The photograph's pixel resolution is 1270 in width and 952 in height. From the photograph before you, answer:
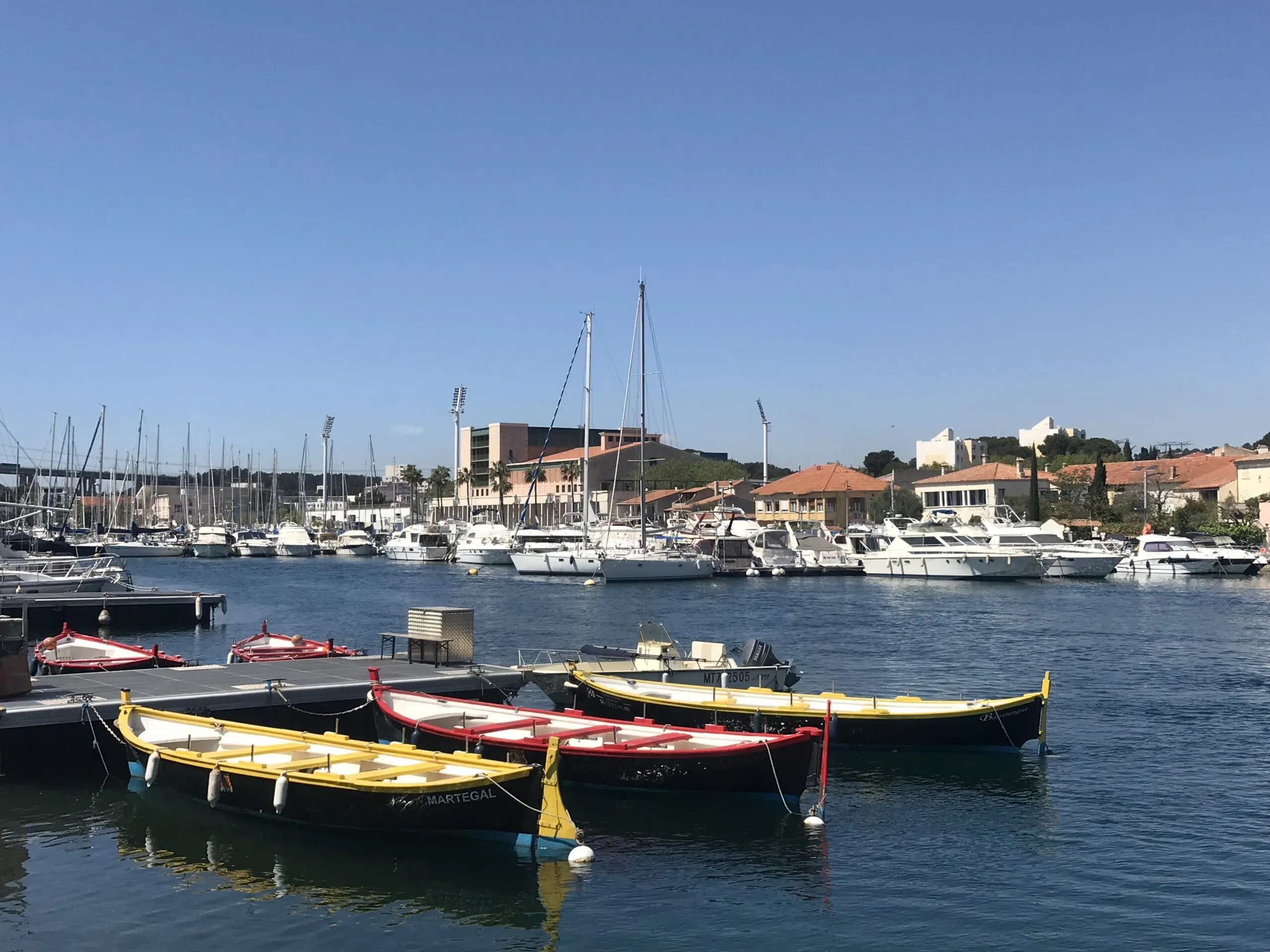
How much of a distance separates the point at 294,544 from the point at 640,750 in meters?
133

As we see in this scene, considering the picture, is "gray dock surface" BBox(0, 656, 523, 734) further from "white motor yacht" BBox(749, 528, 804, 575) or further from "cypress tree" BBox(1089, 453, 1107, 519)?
"cypress tree" BBox(1089, 453, 1107, 519)

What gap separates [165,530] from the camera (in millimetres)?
172125

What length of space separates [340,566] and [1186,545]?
80437 millimetres

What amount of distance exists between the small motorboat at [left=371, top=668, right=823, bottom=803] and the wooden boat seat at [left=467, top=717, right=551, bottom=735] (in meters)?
0.02

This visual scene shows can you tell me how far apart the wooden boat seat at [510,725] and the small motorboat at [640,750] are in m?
0.02

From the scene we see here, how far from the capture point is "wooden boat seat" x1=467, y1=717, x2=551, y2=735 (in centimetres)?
2188

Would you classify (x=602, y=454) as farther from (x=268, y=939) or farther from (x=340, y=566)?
(x=268, y=939)

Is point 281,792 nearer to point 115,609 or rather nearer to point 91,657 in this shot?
point 91,657

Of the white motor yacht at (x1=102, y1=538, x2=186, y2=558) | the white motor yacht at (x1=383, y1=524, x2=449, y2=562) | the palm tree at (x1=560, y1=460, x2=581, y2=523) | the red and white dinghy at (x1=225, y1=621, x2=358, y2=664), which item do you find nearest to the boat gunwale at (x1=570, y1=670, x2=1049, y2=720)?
the red and white dinghy at (x1=225, y1=621, x2=358, y2=664)

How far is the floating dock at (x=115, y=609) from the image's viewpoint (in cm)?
5072

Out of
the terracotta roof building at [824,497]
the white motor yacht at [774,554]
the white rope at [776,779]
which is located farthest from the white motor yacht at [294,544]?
the white rope at [776,779]

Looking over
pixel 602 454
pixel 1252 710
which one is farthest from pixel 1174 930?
pixel 602 454

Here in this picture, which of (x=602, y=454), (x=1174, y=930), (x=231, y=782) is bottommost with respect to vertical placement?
(x=1174, y=930)

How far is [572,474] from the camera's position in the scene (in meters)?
169
